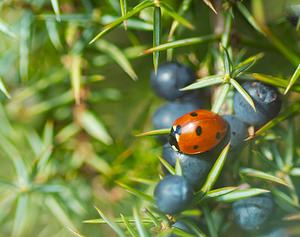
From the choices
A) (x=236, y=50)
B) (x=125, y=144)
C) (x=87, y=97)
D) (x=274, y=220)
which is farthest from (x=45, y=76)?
(x=274, y=220)

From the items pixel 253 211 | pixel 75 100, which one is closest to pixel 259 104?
pixel 253 211

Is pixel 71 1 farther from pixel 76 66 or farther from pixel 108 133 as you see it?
pixel 108 133

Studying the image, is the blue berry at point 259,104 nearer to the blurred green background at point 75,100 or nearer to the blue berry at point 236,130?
the blue berry at point 236,130

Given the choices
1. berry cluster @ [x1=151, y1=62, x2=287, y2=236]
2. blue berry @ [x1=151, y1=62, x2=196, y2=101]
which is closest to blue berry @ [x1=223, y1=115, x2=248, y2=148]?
berry cluster @ [x1=151, y1=62, x2=287, y2=236]

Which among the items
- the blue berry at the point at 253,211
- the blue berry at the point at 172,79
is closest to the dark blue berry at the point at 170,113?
the blue berry at the point at 172,79

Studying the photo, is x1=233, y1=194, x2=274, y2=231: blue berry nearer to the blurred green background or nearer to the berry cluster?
the berry cluster

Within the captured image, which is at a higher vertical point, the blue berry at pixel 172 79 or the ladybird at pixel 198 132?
the blue berry at pixel 172 79
